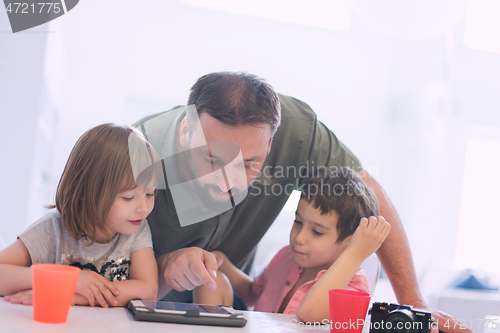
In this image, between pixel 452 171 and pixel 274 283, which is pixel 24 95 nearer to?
pixel 274 283

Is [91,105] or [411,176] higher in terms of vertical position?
[91,105]

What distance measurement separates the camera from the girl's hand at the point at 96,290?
0.65 meters

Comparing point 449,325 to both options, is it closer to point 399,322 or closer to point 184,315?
point 399,322

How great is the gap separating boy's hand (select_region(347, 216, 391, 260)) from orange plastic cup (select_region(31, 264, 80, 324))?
49 cm

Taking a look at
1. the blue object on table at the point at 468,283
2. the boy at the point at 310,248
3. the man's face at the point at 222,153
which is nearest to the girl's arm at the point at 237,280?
the boy at the point at 310,248

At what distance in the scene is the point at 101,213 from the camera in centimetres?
76

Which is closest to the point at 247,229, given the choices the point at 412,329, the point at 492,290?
the point at 412,329

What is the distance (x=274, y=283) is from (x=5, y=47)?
0.97m

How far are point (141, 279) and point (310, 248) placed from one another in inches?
15.7

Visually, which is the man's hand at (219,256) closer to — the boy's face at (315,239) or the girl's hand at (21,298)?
the boy's face at (315,239)

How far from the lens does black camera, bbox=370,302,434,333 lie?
1.83 ft

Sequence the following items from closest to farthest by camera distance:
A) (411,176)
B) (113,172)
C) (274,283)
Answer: (113,172)
(274,283)
(411,176)

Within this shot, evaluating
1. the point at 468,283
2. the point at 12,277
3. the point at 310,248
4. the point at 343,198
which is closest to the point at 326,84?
the point at 343,198

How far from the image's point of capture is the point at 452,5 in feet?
5.72
